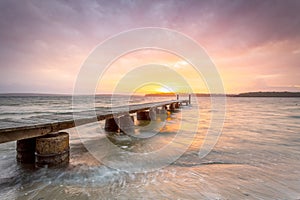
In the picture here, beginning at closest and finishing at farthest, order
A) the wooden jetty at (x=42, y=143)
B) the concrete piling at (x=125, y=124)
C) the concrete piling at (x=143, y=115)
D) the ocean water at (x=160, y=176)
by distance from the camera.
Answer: the ocean water at (x=160, y=176) → the wooden jetty at (x=42, y=143) → the concrete piling at (x=125, y=124) → the concrete piling at (x=143, y=115)

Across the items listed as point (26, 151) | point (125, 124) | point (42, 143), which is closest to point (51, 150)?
point (42, 143)

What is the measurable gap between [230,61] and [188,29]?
6662 millimetres

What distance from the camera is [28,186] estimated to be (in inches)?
118

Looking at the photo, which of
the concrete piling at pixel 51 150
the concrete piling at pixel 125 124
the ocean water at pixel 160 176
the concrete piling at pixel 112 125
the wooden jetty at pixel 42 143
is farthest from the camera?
the concrete piling at pixel 112 125

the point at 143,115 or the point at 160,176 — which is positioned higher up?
the point at 143,115

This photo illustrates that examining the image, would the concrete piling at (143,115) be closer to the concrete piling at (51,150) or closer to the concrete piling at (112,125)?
the concrete piling at (112,125)

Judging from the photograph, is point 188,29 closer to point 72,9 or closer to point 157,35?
point 157,35

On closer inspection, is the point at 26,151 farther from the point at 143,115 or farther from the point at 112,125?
the point at 143,115

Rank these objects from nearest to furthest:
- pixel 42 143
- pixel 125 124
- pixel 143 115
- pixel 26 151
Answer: pixel 42 143, pixel 26 151, pixel 125 124, pixel 143 115

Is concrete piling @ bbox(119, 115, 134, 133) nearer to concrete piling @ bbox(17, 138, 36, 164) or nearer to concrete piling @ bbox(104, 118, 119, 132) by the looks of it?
concrete piling @ bbox(104, 118, 119, 132)

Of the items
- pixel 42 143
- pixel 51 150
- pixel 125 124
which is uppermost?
pixel 42 143

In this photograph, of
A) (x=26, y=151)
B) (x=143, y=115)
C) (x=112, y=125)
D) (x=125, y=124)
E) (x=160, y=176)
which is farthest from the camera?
(x=143, y=115)

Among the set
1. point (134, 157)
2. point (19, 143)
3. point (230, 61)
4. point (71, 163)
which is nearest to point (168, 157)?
point (134, 157)

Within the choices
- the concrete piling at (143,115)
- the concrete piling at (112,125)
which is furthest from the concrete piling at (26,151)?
the concrete piling at (143,115)
